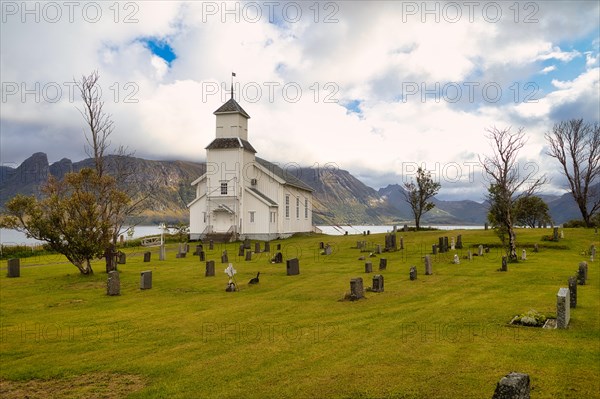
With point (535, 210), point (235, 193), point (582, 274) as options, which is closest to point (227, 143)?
point (235, 193)

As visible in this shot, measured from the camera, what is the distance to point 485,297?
55.8 feet

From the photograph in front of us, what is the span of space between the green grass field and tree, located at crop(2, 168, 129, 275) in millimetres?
3101

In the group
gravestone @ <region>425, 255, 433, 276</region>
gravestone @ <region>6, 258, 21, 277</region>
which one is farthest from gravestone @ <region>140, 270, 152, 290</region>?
gravestone @ <region>425, 255, 433, 276</region>

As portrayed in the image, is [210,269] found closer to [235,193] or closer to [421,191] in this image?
[235,193]

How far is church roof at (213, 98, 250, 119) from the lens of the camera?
56188 millimetres

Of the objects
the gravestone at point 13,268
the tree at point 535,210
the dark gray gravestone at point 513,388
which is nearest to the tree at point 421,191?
the tree at point 535,210

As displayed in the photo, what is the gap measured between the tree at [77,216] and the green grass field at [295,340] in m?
3.10

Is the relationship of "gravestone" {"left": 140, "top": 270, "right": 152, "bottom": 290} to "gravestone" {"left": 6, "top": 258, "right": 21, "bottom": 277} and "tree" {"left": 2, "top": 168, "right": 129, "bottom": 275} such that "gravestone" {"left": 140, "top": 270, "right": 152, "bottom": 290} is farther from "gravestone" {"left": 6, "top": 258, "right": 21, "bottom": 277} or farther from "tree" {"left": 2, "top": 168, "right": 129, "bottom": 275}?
"gravestone" {"left": 6, "top": 258, "right": 21, "bottom": 277}

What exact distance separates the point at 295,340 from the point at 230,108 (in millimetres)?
48127

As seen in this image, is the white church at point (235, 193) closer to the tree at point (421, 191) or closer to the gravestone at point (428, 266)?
the tree at point (421, 191)

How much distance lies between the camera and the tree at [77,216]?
24.9m

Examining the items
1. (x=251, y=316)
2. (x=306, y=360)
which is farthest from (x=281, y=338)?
(x=251, y=316)

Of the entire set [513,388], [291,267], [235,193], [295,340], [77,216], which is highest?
[235,193]

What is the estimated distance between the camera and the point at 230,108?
2227 inches
